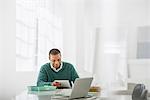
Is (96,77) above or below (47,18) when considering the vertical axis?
below

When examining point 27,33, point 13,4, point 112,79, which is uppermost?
point 13,4

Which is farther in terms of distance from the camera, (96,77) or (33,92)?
(96,77)

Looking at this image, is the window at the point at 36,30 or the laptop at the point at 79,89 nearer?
the laptop at the point at 79,89

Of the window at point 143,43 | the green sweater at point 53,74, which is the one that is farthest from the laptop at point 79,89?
the window at point 143,43

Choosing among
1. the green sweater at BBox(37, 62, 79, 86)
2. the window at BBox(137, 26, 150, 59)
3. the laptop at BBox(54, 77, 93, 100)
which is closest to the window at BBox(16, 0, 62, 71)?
the green sweater at BBox(37, 62, 79, 86)

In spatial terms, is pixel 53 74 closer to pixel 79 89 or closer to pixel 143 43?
pixel 79 89

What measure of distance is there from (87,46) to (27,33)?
3.13 feet

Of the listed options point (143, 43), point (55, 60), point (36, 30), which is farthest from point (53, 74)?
point (143, 43)

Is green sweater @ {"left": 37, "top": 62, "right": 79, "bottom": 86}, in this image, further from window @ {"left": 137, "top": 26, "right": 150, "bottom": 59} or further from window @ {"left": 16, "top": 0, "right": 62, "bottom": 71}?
window @ {"left": 137, "top": 26, "right": 150, "bottom": 59}

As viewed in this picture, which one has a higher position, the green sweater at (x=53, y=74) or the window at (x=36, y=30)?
the window at (x=36, y=30)

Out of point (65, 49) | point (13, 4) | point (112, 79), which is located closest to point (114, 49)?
point (112, 79)

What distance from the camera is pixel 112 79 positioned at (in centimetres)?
455

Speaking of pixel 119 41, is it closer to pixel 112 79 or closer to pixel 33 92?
pixel 112 79

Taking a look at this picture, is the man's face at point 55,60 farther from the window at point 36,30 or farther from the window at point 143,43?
the window at point 143,43
